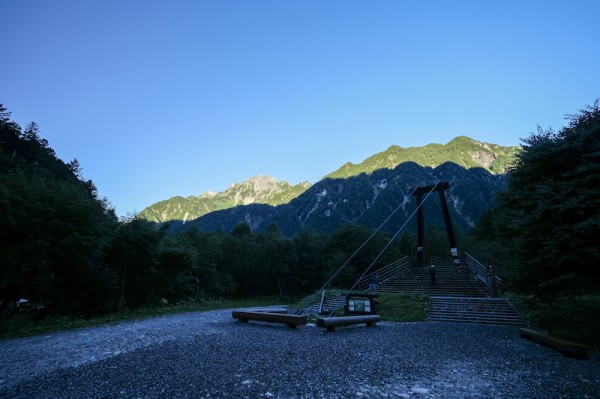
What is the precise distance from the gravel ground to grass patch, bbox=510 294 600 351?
150cm

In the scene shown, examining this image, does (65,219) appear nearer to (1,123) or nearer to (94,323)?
(94,323)

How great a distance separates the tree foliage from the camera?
8570 millimetres

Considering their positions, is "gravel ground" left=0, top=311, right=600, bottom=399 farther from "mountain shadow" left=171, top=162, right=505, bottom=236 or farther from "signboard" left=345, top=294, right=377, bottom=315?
"mountain shadow" left=171, top=162, right=505, bottom=236

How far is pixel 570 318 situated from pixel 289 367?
12.2m

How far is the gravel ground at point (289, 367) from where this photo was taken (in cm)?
547

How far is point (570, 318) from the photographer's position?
1218cm

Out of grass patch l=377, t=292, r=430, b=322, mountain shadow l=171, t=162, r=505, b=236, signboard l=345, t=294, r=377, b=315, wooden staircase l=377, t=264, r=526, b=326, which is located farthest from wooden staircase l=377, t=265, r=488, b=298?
mountain shadow l=171, t=162, r=505, b=236

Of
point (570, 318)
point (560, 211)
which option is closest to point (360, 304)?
point (570, 318)

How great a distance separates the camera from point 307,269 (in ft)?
175

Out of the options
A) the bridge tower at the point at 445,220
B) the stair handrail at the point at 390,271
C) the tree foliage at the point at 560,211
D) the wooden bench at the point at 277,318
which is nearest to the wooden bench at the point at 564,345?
the tree foliage at the point at 560,211

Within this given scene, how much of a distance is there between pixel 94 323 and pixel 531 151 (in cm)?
1992

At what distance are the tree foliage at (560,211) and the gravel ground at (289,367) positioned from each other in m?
2.14

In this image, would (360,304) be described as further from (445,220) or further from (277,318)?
(445,220)

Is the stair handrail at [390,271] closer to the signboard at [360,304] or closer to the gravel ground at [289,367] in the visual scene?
the signboard at [360,304]
